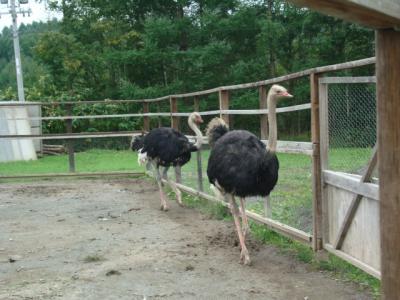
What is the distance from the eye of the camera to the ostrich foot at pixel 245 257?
206 inches

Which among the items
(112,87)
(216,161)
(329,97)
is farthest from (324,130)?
(112,87)

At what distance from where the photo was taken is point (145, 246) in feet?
20.1

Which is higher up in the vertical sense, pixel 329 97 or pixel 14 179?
pixel 329 97

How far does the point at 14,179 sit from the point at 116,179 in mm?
2314

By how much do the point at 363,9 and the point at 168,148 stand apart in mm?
6639

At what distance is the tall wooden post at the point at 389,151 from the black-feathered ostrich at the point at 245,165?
2.73 metres

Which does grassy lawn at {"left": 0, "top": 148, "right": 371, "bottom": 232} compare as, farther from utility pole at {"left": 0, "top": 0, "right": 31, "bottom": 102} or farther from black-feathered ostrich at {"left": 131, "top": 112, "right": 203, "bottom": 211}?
utility pole at {"left": 0, "top": 0, "right": 31, "bottom": 102}

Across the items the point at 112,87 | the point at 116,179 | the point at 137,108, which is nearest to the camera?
the point at 116,179

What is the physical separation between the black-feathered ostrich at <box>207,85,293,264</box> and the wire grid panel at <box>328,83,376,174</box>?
475 mm

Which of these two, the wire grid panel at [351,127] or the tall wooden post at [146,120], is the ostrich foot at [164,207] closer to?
the wire grid panel at [351,127]

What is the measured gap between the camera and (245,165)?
536 cm

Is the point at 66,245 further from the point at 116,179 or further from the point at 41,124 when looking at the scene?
the point at 41,124

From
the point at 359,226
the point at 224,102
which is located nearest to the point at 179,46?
the point at 224,102

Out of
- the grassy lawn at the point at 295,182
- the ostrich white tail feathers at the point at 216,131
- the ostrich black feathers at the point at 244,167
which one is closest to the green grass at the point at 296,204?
the grassy lawn at the point at 295,182
